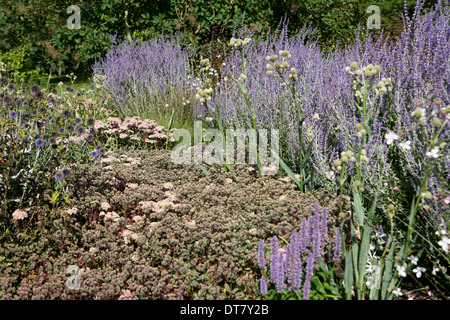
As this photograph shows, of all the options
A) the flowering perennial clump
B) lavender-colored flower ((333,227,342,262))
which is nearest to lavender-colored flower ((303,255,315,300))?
the flowering perennial clump

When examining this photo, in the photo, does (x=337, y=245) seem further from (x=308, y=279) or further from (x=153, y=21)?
(x=153, y=21)

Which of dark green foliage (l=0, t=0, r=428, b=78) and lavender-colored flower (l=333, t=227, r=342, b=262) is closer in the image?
lavender-colored flower (l=333, t=227, r=342, b=262)

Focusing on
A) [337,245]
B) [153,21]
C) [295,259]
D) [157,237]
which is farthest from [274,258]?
[153,21]

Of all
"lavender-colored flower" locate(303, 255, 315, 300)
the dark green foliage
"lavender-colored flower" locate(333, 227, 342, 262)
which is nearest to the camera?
"lavender-colored flower" locate(303, 255, 315, 300)

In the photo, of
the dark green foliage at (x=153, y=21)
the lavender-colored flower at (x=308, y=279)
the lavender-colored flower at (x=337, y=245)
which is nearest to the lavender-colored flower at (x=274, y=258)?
the lavender-colored flower at (x=308, y=279)

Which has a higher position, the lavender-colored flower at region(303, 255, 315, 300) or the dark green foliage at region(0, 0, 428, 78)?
the dark green foliage at region(0, 0, 428, 78)

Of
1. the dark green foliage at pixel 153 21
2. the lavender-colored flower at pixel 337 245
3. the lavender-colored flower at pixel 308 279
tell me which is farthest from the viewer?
the dark green foliage at pixel 153 21

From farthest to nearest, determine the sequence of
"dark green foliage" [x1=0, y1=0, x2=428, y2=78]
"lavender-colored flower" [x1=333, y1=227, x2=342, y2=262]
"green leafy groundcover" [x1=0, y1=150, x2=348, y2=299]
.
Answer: "dark green foliage" [x1=0, y1=0, x2=428, y2=78]
"green leafy groundcover" [x1=0, y1=150, x2=348, y2=299]
"lavender-colored flower" [x1=333, y1=227, x2=342, y2=262]

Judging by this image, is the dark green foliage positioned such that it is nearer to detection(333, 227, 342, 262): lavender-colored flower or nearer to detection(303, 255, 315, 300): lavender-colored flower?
detection(333, 227, 342, 262): lavender-colored flower

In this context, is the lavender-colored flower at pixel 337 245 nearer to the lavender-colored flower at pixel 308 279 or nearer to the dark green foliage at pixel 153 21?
the lavender-colored flower at pixel 308 279

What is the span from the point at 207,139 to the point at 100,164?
1.08 meters

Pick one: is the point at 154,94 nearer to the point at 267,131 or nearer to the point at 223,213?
the point at 267,131

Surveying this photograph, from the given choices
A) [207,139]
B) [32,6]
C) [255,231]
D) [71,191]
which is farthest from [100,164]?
[32,6]

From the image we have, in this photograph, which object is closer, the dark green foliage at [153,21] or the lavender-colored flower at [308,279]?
the lavender-colored flower at [308,279]
